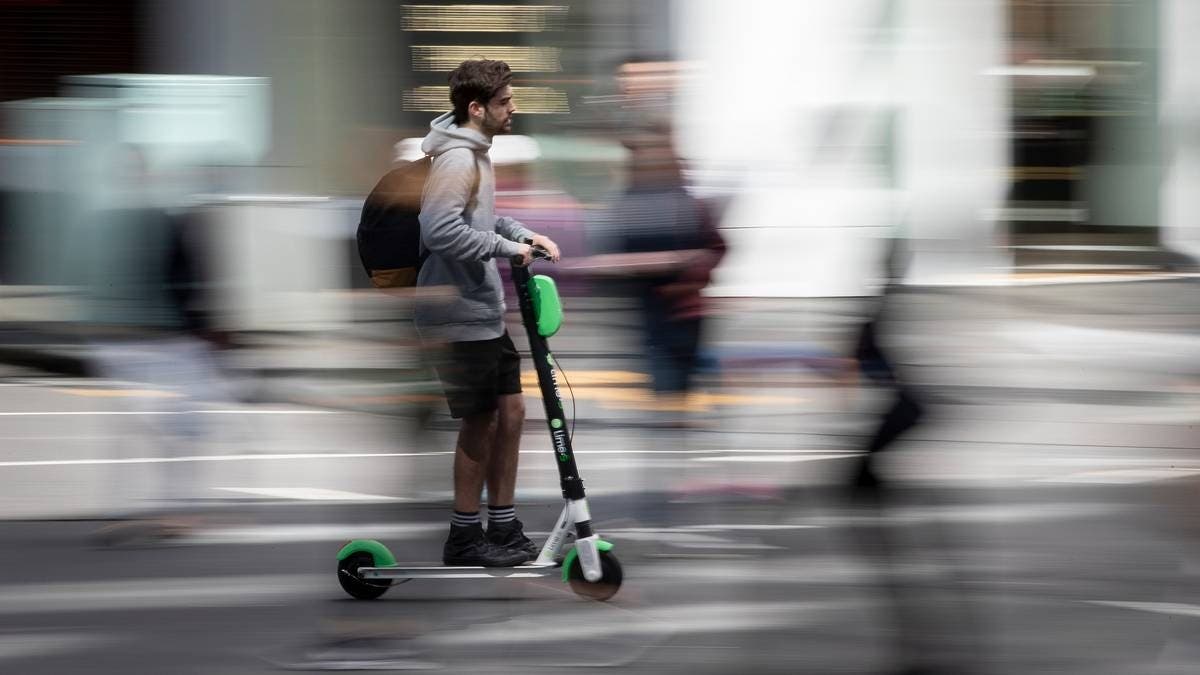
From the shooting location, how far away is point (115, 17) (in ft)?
40.3

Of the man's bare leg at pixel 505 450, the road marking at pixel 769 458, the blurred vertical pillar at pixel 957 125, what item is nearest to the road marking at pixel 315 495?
the road marking at pixel 769 458

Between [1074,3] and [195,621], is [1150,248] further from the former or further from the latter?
[195,621]

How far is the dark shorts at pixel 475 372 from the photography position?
5.14 metres

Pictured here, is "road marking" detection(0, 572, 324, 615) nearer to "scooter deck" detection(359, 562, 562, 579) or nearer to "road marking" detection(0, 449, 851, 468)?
"scooter deck" detection(359, 562, 562, 579)

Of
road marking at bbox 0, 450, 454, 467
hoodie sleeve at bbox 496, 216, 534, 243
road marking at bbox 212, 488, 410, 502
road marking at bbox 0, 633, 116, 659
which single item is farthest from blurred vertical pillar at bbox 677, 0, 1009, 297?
road marking at bbox 0, 633, 116, 659

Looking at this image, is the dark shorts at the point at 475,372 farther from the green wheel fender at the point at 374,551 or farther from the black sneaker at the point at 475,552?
the green wheel fender at the point at 374,551

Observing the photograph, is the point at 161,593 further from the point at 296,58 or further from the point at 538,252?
the point at 296,58

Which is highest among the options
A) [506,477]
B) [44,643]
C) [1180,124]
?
[1180,124]

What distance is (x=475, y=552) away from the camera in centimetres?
518

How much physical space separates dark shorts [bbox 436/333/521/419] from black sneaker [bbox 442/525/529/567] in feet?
1.19

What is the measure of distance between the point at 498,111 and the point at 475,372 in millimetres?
791

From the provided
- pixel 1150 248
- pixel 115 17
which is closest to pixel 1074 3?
pixel 1150 248

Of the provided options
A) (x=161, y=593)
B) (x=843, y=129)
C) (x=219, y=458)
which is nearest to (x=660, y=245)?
(x=161, y=593)

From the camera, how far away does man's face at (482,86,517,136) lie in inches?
201
